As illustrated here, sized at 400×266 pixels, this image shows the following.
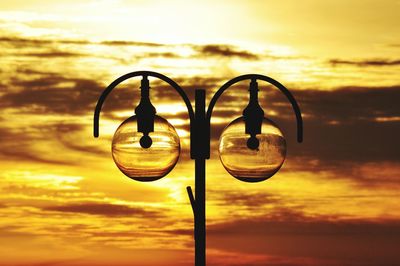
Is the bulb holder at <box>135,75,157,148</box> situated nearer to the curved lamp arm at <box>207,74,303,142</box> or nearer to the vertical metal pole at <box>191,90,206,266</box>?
the vertical metal pole at <box>191,90,206,266</box>

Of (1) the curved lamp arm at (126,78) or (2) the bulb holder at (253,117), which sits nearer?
(2) the bulb holder at (253,117)

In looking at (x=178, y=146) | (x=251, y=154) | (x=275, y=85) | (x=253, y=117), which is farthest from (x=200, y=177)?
(x=275, y=85)

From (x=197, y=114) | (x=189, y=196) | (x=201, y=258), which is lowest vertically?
(x=201, y=258)

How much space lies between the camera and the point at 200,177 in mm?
11195

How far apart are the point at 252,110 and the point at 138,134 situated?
4.56 feet

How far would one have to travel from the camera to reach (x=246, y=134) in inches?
424

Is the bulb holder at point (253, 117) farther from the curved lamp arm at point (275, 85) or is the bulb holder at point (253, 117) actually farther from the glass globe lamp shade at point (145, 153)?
the glass globe lamp shade at point (145, 153)

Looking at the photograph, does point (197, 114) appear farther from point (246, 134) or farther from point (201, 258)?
point (201, 258)

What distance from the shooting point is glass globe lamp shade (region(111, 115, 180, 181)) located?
10664mm

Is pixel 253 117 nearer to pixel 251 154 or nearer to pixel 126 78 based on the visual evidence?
pixel 251 154

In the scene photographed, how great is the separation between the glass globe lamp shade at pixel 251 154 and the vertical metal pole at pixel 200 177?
48 cm

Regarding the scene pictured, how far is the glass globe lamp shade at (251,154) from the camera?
1070cm

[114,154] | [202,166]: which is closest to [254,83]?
[202,166]

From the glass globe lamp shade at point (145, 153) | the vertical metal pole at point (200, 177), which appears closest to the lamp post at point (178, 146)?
the glass globe lamp shade at point (145, 153)
